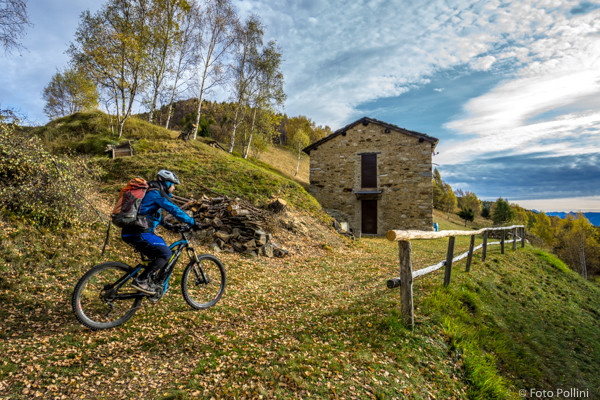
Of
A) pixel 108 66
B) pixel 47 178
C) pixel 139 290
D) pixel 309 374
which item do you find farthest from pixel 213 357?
pixel 108 66

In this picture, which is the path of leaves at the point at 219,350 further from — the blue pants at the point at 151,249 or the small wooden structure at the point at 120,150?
the small wooden structure at the point at 120,150

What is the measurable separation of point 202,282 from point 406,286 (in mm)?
3723

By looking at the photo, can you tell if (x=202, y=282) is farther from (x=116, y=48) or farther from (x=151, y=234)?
(x=116, y=48)

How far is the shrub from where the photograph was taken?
→ 18.7 feet

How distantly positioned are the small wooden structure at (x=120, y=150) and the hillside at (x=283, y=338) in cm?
1078

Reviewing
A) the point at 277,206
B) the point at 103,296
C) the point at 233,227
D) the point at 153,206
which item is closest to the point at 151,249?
the point at 153,206

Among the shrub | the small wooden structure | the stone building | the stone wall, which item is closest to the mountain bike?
the shrub

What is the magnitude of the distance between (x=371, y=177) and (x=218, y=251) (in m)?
14.4

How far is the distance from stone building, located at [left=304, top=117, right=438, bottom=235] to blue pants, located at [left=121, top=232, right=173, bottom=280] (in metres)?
16.4

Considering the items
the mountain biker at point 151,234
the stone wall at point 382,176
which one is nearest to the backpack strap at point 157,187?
the mountain biker at point 151,234

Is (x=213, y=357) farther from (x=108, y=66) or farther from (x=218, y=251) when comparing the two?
(x=108, y=66)

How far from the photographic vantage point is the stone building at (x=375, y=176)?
61.5 feet

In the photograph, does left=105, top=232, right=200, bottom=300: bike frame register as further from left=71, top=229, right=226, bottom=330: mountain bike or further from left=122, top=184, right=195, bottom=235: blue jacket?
left=122, top=184, right=195, bottom=235: blue jacket

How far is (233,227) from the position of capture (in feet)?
30.9
